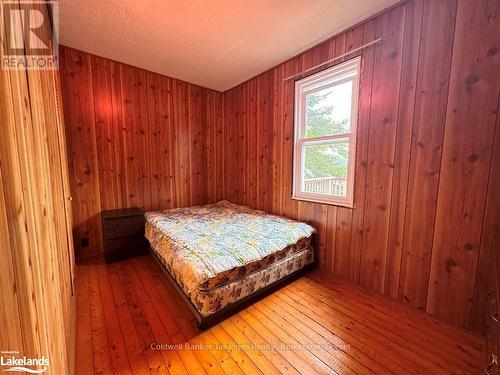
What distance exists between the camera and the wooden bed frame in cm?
162

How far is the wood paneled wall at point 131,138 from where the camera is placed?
8.79 feet

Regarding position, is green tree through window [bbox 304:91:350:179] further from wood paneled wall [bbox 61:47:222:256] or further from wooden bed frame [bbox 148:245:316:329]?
wood paneled wall [bbox 61:47:222:256]

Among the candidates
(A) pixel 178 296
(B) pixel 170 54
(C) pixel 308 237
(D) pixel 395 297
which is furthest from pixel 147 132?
(D) pixel 395 297

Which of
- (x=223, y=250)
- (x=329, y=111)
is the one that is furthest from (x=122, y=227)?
(x=329, y=111)

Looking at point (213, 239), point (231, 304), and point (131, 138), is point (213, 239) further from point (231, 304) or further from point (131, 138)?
point (131, 138)

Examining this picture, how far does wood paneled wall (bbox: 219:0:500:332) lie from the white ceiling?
30 centimetres

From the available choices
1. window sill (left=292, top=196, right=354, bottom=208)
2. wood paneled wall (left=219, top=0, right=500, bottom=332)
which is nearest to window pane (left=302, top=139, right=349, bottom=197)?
window sill (left=292, top=196, right=354, bottom=208)

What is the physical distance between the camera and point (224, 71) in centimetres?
313

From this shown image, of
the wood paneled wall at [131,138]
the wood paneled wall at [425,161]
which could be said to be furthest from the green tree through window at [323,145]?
the wood paneled wall at [131,138]

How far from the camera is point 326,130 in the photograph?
250 centimetres

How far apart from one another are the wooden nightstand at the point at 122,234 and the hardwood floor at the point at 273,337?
1.92 feet

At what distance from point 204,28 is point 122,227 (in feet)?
8.21

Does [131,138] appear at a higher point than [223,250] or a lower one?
higher

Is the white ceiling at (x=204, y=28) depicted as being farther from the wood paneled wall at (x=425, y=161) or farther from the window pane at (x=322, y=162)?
the window pane at (x=322, y=162)
